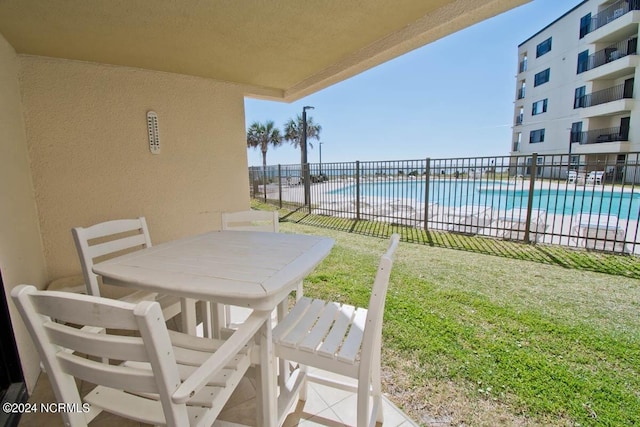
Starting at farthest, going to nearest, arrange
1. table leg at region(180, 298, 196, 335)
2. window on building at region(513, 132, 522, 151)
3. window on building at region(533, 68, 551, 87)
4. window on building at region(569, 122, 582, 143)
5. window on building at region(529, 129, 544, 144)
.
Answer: window on building at region(513, 132, 522, 151)
window on building at region(529, 129, 544, 144)
window on building at region(533, 68, 551, 87)
window on building at region(569, 122, 582, 143)
table leg at region(180, 298, 196, 335)

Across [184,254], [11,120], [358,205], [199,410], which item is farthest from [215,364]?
[358,205]

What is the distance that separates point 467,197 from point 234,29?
16.2ft

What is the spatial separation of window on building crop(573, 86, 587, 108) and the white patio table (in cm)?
2127

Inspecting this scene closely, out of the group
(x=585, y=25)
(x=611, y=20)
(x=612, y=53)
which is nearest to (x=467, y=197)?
(x=612, y=53)

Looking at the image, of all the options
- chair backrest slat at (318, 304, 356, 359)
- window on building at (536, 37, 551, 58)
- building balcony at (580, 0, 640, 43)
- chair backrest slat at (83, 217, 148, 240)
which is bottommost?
chair backrest slat at (318, 304, 356, 359)

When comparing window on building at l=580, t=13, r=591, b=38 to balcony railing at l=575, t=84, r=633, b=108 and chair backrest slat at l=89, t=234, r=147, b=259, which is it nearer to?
balcony railing at l=575, t=84, r=633, b=108

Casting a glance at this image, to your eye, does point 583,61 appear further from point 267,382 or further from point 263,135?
point 267,382

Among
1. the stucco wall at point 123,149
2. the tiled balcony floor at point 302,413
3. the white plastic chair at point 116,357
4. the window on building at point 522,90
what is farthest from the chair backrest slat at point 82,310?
the window on building at point 522,90

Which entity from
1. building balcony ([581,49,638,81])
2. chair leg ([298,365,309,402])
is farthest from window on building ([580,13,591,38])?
chair leg ([298,365,309,402])

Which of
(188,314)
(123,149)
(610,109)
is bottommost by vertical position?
(188,314)

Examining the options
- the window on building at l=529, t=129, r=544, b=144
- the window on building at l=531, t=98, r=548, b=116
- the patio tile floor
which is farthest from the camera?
the window on building at l=529, t=129, r=544, b=144

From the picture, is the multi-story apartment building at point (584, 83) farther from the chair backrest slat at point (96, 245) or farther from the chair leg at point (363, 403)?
the chair backrest slat at point (96, 245)

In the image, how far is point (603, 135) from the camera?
1472cm

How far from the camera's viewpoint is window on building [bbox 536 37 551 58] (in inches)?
737
